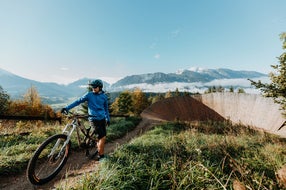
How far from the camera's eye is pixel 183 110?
2589cm

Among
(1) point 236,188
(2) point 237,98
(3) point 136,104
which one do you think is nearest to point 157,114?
(2) point 237,98

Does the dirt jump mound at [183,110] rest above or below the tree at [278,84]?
below

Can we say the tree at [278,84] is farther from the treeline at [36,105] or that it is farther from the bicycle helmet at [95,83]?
the treeline at [36,105]

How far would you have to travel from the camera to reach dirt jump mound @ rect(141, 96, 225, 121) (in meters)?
23.3

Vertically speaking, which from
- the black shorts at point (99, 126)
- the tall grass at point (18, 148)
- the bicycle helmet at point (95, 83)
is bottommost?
the tall grass at point (18, 148)

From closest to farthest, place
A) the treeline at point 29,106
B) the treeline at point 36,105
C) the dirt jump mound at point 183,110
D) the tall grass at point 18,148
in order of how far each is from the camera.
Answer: the tall grass at point 18,148 → the dirt jump mound at point 183,110 → the treeline at point 36,105 → the treeline at point 29,106

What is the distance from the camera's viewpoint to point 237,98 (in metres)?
19.1

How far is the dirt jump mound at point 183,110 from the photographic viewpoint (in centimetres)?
2334

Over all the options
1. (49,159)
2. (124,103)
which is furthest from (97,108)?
(124,103)

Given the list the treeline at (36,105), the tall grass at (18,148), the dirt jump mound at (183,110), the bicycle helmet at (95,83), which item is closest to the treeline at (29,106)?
the treeline at (36,105)

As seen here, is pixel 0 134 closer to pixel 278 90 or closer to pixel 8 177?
pixel 8 177

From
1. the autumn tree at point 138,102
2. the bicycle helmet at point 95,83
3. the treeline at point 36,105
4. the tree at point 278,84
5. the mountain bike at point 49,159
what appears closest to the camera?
the mountain bike at point 49,159

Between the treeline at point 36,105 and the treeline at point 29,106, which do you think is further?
the treeline at point 29,106

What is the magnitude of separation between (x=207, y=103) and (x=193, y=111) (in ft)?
7.59
